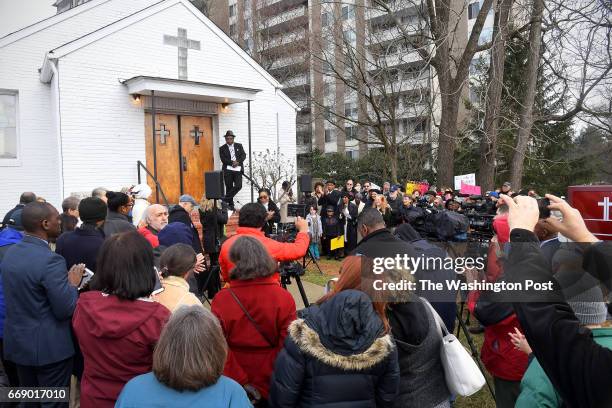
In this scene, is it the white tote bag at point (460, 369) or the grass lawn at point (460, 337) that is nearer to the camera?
the white tote bag at point (460, 369)

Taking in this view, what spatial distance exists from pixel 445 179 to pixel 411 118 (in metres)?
16.4

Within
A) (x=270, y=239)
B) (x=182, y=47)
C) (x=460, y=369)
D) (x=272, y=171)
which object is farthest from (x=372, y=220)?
(x=182, y=47)

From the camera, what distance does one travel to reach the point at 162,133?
12969 mm

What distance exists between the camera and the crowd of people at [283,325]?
167 cm

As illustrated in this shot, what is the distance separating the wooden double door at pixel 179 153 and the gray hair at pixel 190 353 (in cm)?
1123

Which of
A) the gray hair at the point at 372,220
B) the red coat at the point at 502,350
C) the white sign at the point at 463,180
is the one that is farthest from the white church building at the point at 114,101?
the red coat at the point at 502,350

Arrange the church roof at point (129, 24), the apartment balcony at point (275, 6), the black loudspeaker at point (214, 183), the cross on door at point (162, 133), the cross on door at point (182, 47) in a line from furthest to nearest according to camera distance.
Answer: the apartment balcony at point (275, 6)
the cross on door at point (182, 47)
the cross on door at point (162, 133)
the church roof at point (129, 24)
the black loudspeaker at point (214, 183)

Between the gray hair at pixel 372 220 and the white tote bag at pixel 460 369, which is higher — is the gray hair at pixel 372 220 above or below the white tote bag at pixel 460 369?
above

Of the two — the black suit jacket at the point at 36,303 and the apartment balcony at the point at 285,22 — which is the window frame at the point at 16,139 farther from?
the apartment balcony at the point at 285,22

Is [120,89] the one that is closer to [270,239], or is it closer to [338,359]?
[270,239]

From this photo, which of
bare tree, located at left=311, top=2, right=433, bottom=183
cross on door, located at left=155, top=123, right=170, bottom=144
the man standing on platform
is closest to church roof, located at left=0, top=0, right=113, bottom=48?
cross on door, located at left=155, top=123, right=170, bottom=144

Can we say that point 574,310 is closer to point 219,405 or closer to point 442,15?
point 219,405

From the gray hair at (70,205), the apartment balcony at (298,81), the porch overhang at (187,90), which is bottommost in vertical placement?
the gray hair at (70,205)

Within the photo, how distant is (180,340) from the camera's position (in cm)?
198
